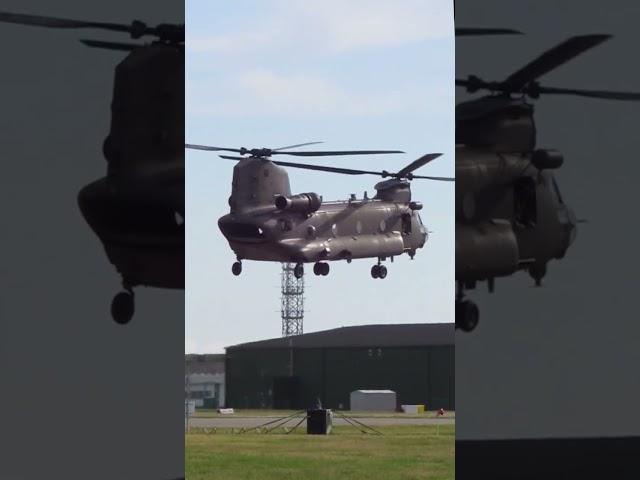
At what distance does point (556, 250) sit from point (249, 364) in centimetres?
3500

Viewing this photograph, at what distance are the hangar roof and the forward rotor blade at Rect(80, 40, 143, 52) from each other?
1258 inches

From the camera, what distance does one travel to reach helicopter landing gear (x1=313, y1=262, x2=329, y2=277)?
2914cm

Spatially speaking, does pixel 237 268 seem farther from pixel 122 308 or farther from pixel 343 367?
pixel 122 308

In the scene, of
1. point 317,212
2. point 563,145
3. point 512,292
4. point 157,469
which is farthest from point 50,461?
point 317,212

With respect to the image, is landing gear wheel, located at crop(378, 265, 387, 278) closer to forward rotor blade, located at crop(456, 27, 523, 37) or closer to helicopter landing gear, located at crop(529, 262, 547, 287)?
helicopter landing gear, located at crop(529, 262, 547, 287)

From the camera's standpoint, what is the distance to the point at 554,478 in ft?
20.5

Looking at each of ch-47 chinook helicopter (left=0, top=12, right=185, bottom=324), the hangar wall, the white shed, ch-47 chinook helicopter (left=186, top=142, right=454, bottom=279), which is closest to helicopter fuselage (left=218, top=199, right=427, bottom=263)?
ch-47 chinook helicopter (left=186, top=142, right=454, bottom=279)

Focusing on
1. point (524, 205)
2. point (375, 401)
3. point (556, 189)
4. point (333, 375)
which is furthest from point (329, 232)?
point (556, 189)

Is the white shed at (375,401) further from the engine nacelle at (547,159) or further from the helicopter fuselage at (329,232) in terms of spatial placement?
the engine nacelle at (547,159)

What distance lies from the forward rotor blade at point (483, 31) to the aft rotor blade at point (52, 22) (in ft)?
5.38

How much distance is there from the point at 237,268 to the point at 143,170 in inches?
898

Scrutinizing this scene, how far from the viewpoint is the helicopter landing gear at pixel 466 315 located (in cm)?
618

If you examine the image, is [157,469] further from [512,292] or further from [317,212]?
[317,212]

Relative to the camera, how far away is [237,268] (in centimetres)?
2905
